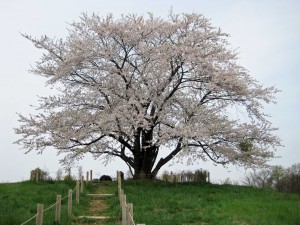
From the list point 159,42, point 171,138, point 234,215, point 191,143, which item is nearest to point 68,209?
point 234,215

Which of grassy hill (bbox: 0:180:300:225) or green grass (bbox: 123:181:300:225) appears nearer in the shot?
grassy hill (bbox: 0:180:300:225)

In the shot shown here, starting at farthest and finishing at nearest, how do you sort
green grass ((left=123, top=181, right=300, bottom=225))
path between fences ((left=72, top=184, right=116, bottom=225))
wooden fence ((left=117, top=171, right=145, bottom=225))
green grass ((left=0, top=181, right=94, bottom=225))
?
path between fences ((left=72, top=184, right=116, bottom=225)), green grass ((left=123, top=181, right=300, bottom=225)), green grass ((left=0, top=181, right=94, bottom=225)), wooden fence ((left=117, top=171, right=145, bottom=225))

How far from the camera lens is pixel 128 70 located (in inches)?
1112

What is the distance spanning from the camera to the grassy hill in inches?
599

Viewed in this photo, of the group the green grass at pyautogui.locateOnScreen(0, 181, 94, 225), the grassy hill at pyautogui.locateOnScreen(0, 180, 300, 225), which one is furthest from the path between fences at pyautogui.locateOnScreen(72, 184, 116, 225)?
the green grass at pyautogui.locateOnScreen(0, 181, 94, 225)

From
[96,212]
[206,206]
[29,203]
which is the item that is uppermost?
[29,203]

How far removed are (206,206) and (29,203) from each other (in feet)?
23.0

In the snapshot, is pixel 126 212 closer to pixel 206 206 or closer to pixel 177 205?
pixel 177 205

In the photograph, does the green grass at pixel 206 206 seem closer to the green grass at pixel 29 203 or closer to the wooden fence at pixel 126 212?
the wooden fence at pixel 126 212

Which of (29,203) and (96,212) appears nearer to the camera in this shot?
(29,203)

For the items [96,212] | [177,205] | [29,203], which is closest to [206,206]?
[177,205]

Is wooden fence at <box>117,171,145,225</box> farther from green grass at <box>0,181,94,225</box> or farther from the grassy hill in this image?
green grass at <box>0,181,94,225</box>

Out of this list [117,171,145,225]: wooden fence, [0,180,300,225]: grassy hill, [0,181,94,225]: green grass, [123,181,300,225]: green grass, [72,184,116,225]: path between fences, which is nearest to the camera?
[117,171,145,225]: wooden fence

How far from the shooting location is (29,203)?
17562 millimetres
